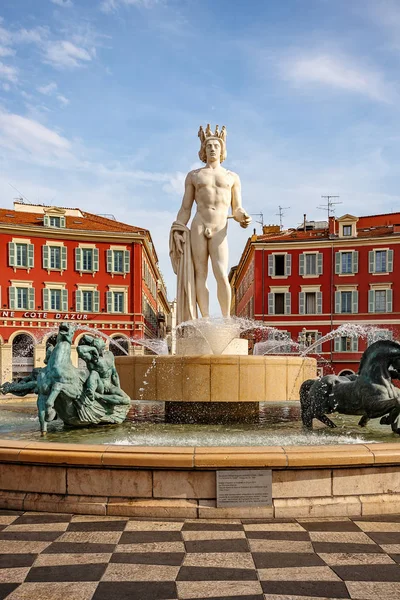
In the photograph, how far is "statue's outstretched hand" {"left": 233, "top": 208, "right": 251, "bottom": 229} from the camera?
1029 centimetres

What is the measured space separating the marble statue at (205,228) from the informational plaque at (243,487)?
5399 mm

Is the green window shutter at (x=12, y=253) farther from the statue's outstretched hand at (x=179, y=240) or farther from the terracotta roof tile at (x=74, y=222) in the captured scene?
the statue's outstretched hand at (x=179, y=240)

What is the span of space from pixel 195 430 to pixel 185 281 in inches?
134

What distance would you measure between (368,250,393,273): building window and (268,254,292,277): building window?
6.14 m

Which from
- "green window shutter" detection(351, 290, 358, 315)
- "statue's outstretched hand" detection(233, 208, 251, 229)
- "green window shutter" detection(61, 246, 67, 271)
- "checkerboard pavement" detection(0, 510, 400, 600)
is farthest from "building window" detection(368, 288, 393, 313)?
"checkerboard pavement" detection(0, 510, 400, 600)

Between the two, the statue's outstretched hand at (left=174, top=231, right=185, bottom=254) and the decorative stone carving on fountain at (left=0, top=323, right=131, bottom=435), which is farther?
the statue's outstretched hand at (left=174, top=231, right=185, bottom=254)

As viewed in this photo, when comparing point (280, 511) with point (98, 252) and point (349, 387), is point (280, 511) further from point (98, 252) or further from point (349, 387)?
point (98, 252)

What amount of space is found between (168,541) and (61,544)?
80cm

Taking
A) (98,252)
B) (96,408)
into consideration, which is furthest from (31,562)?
(98,252)

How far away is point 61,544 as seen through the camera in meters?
4.32

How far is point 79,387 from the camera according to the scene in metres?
7.24

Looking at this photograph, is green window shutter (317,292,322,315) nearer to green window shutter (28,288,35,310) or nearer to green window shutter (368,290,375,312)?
green window shutter (368,290,375,312)

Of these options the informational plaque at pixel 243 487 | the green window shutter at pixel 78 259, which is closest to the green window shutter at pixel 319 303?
the green window shutter at pixel 78 259

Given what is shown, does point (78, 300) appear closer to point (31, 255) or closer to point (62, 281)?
point (62, 281)
